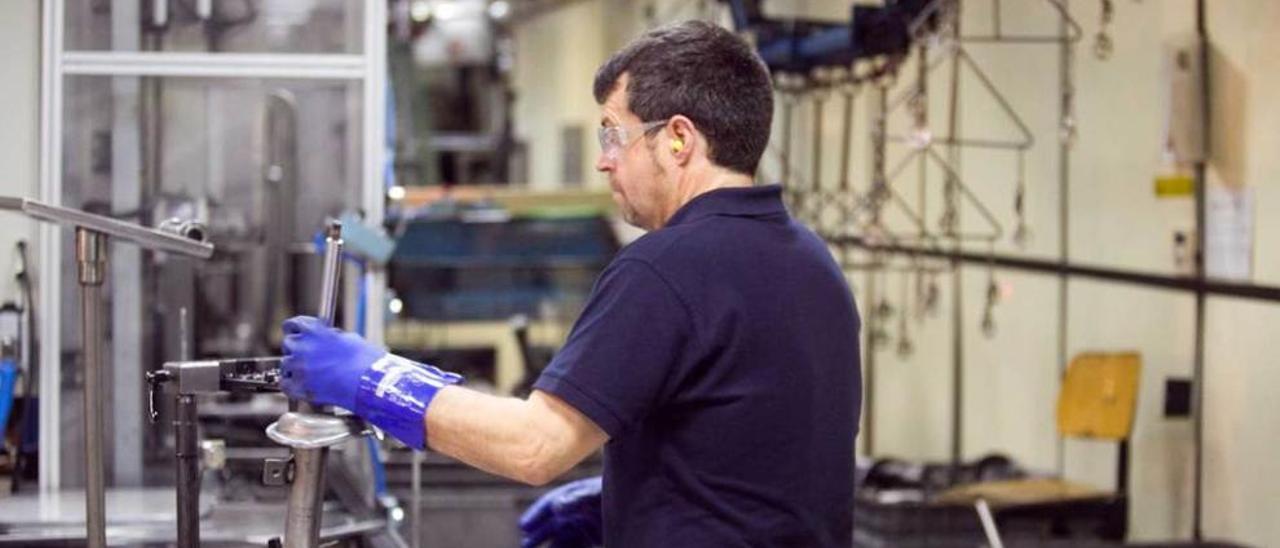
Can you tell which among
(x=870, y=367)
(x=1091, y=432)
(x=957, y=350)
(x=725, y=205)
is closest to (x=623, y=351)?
(x=725, y=205)

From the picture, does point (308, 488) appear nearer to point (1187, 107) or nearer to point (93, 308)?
point (93, 308)

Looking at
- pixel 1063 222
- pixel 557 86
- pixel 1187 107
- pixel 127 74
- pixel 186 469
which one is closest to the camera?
pixel 186 469

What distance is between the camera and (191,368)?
119 inches

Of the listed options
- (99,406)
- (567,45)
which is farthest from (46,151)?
(567,45)

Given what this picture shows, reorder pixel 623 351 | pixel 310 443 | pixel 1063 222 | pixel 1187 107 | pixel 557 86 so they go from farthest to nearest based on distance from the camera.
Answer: pixel 557 86
pixel 1063 222
pixel 1187 107
pixel 310 443
pixel 623 351

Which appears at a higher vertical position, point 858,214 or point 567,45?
point 567,45

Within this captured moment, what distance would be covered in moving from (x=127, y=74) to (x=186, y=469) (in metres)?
2.02

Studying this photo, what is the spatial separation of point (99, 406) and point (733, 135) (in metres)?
1.28

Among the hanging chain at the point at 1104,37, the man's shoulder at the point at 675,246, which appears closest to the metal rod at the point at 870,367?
the hanging chain at the point at 1104,37

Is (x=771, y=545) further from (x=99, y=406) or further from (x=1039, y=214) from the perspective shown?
(x=1039, y=214)

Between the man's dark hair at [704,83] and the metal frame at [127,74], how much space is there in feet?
7.54

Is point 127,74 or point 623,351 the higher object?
point 127,74

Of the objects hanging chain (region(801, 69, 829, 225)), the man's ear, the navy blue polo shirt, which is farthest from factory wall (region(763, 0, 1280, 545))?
the man's ear

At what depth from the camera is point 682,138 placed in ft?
9.14
